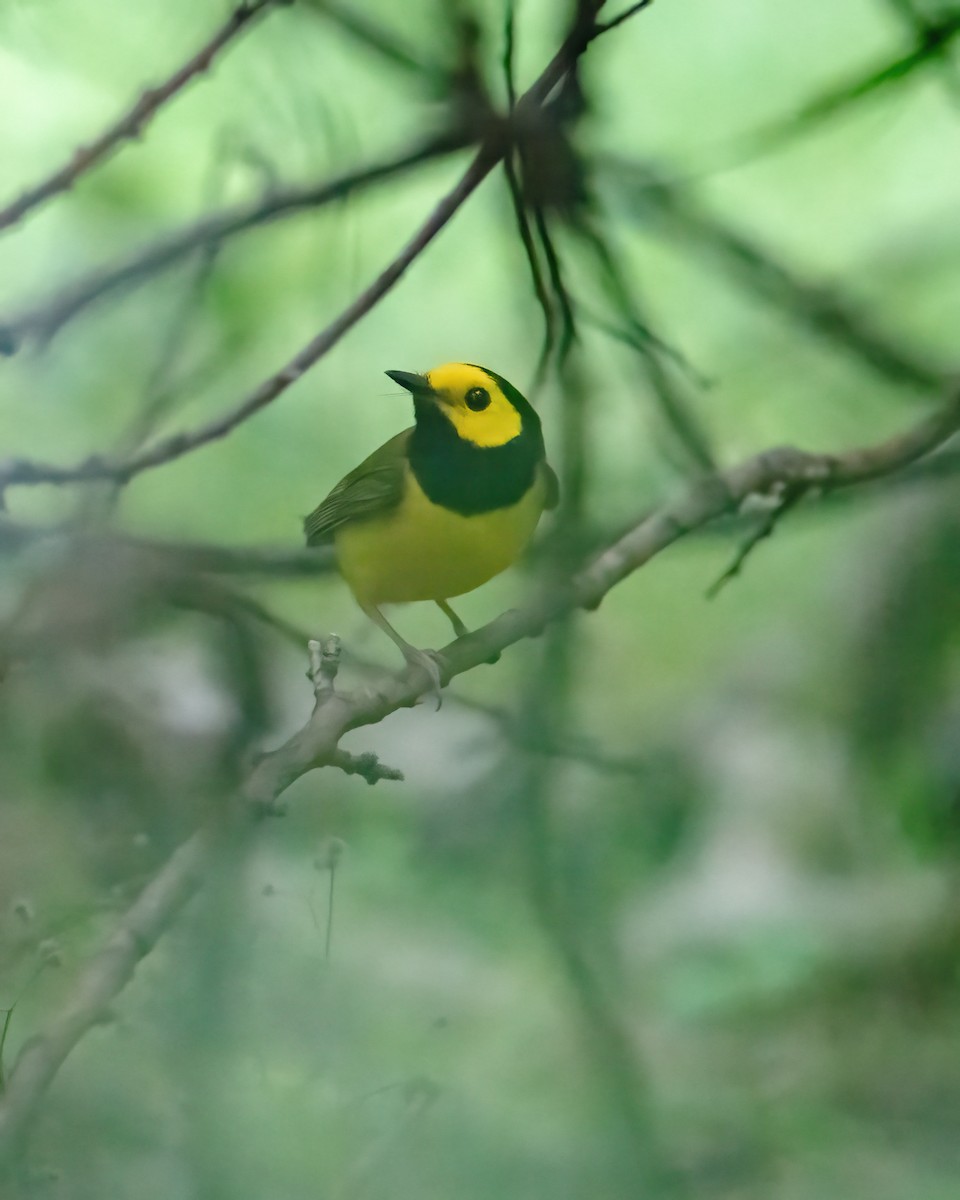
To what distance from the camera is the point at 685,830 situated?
100 cm

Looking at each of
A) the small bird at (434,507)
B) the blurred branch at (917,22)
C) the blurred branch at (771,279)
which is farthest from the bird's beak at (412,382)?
the blurred branch at (917,22)

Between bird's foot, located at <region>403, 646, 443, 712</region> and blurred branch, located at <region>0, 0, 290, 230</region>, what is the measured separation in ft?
1.60

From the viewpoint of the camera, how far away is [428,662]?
0.99 meters

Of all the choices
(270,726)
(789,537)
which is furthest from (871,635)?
(270,726)

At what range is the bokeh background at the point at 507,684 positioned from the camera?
0.95 meters

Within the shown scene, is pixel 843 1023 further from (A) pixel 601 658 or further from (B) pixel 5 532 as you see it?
(B) pixel 5 532

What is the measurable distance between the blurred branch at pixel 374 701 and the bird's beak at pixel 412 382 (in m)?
0.20

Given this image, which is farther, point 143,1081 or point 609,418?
point 609,418

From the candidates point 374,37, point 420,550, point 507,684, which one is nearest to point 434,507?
point 420,550

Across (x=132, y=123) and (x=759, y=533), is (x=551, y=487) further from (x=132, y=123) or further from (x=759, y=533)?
(x=132, y=123)

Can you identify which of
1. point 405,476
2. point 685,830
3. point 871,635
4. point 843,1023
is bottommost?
point 843,1023

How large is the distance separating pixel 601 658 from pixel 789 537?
20cm

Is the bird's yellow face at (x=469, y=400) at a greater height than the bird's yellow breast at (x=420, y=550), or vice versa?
the bird's yellow face at (x=469, y=400)

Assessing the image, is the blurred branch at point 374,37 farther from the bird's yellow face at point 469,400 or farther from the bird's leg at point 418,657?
the bird's leg at point 418,657
